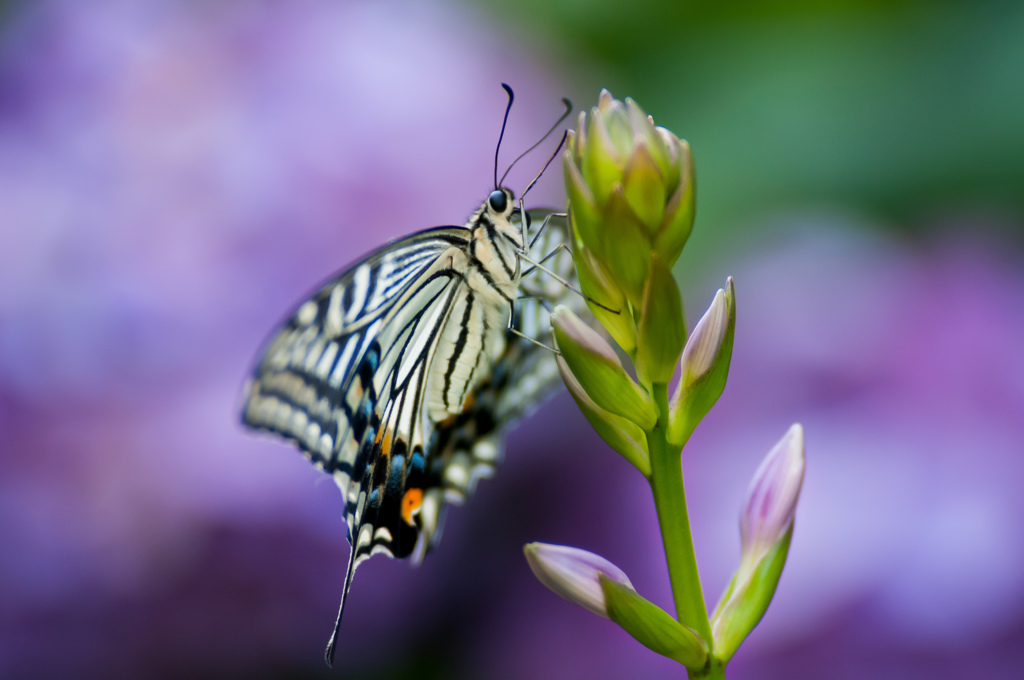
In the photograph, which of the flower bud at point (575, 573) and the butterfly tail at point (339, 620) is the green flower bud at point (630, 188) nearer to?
the flower bud at point (575, 573)

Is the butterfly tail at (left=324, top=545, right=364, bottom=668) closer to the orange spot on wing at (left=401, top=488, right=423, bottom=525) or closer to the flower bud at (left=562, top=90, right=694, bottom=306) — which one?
the orange spot on wing at (left=401, top=488, right=423, bottom=525)

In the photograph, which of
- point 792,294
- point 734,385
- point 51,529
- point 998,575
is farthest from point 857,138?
point 51,529

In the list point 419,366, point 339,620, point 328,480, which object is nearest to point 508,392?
point 419,366

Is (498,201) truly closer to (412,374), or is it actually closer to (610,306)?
(412,374)

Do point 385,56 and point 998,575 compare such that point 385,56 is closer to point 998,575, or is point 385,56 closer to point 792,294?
point 792,294

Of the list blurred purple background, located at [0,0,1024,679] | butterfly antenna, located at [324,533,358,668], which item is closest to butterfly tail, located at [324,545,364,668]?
butterfly antenna, located at [324,533,358,668]

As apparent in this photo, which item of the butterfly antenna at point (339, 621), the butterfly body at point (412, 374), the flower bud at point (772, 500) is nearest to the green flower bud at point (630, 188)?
the flower bud at point (772, 500)

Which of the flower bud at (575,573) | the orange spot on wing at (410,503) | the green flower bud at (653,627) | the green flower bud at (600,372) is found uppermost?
the orange spot on wing at (410,503)

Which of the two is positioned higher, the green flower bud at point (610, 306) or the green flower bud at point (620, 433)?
the green flower bud at point (610, 306)
